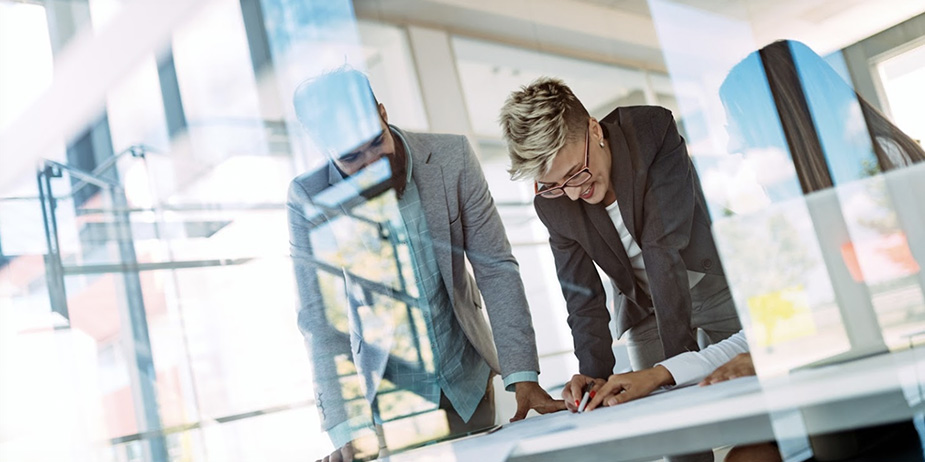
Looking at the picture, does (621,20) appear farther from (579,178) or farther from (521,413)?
(521,413)

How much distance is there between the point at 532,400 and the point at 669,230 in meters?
0.48

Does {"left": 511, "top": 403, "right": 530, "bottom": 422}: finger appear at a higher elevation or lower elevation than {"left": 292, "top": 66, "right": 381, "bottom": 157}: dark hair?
lower

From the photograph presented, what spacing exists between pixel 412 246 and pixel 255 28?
1.05 metres

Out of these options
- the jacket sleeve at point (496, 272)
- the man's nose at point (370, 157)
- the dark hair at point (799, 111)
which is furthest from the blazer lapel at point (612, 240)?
the man's nose at point (370, 157)

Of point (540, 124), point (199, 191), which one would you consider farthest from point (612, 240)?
point (199, 191)

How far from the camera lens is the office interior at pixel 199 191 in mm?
1683

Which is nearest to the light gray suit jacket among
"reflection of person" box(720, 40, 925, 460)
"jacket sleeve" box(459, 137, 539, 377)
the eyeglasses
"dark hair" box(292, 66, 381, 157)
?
"jacket sleeve" box(459, 137, 539, 377)

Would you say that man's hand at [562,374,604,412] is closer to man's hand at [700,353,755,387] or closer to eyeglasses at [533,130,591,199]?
man's hand at [700,353,755,387]

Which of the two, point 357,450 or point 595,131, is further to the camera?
point 357,450

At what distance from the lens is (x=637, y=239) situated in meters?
1.46

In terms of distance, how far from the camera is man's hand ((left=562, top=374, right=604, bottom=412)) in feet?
4.67

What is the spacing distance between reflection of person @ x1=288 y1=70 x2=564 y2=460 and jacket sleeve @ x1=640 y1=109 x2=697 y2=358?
324 millimetres

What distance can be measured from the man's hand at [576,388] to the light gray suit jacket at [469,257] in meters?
0.16

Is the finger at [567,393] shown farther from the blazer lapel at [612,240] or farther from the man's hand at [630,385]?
the blazer lapel at [612,240]
